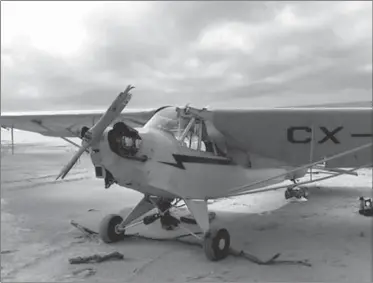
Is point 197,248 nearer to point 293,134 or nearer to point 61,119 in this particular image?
point 293,134

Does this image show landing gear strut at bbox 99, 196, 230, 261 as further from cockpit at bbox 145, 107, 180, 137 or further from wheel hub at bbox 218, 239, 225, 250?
cockpit at bbox 145, 107, 180, 137

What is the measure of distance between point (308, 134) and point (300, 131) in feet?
0.51

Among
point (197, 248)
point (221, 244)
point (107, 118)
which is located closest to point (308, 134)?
point (221, 244)

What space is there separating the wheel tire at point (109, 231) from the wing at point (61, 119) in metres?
2.38

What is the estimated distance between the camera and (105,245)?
19.6 ft

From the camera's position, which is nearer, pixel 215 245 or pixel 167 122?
pixel 215 245

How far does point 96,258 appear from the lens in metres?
5.19

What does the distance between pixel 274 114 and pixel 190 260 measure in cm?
254

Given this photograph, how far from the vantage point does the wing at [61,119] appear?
7.80 m

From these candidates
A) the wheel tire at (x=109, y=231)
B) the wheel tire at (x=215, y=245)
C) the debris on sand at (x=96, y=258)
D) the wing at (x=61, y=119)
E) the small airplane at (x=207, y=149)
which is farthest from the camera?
the wing at (x=61, y=119)

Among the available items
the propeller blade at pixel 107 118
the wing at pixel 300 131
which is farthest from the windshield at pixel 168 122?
the propeller blade at pixel 107 118

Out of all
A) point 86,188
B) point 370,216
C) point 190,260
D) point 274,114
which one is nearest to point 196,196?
point 190,260

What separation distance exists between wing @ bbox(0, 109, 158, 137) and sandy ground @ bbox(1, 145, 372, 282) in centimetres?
194

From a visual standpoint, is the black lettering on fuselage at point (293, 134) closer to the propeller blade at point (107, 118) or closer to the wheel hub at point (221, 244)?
the wheel hub at point (221, 244)
